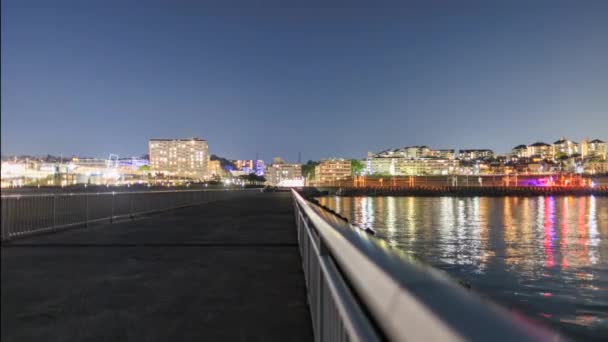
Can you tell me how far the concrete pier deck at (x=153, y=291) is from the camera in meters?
5.52

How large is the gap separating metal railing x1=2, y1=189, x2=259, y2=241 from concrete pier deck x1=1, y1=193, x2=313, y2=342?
1699 mm

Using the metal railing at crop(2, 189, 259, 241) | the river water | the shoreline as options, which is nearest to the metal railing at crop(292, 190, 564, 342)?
the river water

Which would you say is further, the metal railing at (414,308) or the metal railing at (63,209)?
the metal railing at (63,209)

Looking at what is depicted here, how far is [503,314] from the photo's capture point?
3.20 ft

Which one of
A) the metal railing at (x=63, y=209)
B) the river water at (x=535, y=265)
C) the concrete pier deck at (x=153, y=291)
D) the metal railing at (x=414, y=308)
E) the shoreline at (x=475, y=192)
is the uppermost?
the metal railing at (x=414, y=308)

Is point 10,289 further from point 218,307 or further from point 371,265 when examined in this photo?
point 371,265

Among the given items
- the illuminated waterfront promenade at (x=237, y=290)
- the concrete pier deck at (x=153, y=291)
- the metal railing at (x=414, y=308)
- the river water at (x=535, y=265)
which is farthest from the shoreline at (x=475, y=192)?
the metal railing at (x=414, y=308)

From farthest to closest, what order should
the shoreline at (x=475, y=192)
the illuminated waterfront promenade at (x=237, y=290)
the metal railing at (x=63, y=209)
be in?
1. the shoreline at (x=475, y=192)
2. the metal railing at (x=63, y=209)
3. the illuminated waterfront promenade at (x=237, y=290)

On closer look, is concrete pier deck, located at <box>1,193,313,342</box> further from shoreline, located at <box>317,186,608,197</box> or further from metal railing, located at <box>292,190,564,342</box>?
shoreline, located at <box>317,186,608,197</box>

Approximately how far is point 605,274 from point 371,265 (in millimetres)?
21792

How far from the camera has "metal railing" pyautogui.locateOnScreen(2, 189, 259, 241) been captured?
48.5ft

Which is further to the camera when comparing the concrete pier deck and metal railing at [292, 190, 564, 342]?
the concrete pier deck

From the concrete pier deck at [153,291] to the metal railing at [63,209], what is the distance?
1699 mm

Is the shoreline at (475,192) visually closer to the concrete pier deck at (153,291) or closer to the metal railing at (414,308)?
the concrete pier deck at (153,291)
